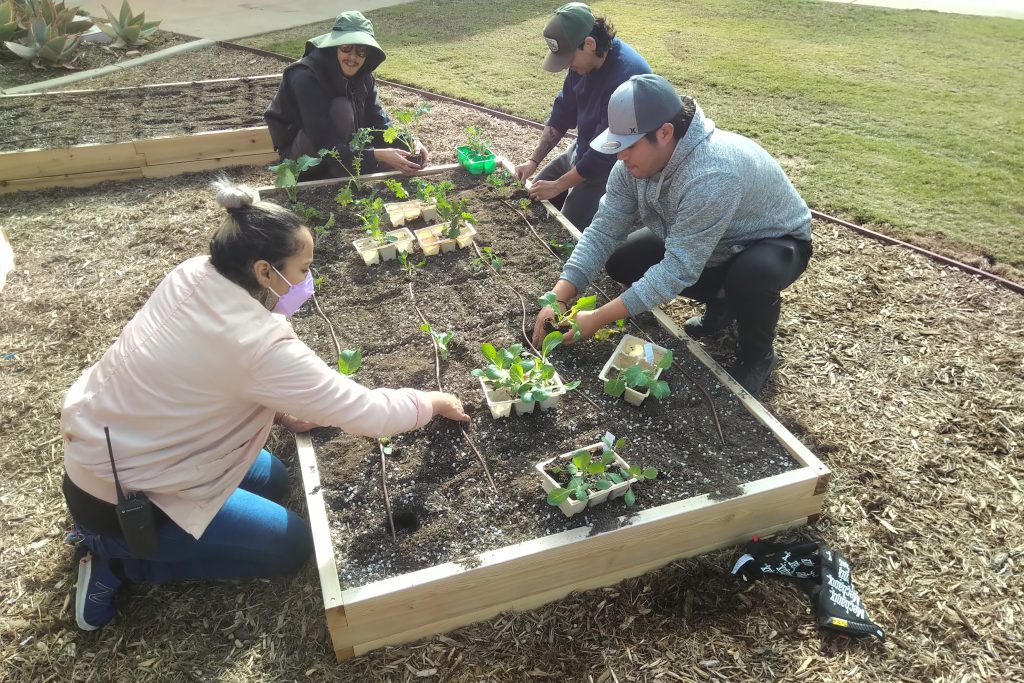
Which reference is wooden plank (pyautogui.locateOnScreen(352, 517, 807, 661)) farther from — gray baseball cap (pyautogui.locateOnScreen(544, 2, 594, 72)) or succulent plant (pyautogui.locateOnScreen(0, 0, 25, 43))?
succulent plant (pyautogui.locateOnScreen(0, 0, 25, 43))

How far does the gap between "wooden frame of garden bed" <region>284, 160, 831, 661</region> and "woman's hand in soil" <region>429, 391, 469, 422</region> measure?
18.8 inches

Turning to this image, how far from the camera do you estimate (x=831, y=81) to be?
22.0 ft

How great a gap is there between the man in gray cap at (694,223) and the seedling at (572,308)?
35 mm

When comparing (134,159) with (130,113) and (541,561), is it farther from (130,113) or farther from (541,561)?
(541,561)

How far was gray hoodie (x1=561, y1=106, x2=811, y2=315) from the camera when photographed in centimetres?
240

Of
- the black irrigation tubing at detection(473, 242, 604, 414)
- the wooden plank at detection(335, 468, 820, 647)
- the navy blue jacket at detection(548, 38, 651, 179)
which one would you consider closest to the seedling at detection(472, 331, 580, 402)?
the black irrigation tubing at detection(473, 242, 604, 414)

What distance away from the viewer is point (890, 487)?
2480 mm

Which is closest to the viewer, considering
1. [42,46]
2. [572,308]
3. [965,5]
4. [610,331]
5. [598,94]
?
[572,308]

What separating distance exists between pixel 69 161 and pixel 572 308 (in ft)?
13.2

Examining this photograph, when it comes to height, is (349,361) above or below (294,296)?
below

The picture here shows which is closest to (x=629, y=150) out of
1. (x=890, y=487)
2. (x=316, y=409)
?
(x=316, y=409)

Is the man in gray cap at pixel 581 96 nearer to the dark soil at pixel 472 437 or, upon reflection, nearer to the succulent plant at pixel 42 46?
the dark soil at pixel 472 437

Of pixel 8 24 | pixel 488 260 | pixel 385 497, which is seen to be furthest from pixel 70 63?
pixel 385 497

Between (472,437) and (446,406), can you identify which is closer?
(446,406)
